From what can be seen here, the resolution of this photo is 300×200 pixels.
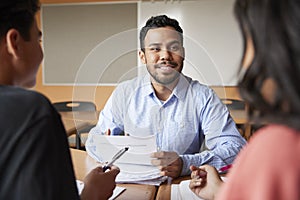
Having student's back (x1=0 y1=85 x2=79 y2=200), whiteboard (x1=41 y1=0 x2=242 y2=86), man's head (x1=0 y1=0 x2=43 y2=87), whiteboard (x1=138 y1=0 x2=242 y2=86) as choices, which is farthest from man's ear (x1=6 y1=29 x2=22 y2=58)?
whiteboard (x1=138 y1=0 x2=242 y2=86)

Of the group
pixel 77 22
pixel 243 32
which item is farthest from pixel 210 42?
pixel 243 32

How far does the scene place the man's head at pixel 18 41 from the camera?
59cm

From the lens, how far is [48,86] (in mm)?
3701

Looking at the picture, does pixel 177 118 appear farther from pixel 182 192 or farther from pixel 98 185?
pixel 98 185

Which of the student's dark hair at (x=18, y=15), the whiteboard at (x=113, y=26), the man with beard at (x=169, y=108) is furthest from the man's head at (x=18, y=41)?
the whiteboard at (x=113, y=26)

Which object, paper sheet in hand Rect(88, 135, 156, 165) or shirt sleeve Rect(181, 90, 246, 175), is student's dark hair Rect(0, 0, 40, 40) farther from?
shirt sleeve Rect(181, 90, 246, 175)

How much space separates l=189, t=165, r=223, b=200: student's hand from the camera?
92cm

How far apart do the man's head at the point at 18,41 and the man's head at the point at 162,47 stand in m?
0.71

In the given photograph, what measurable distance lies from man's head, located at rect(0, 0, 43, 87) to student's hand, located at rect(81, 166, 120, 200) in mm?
301

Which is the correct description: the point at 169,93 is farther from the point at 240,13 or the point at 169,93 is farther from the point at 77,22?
the point at 77,22

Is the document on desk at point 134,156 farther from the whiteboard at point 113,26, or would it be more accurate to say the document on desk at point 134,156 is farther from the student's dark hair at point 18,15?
the whiteboard at point 113,26

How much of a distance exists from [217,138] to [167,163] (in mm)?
302

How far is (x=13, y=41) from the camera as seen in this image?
0.61 meters

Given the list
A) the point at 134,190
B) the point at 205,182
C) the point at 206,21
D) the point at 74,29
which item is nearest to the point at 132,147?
the point at 134,190
